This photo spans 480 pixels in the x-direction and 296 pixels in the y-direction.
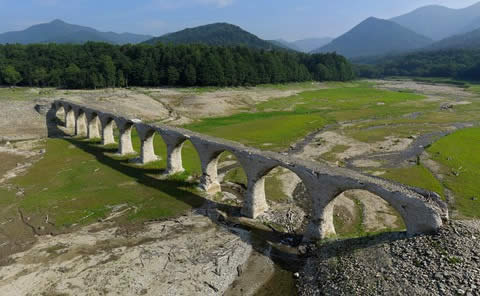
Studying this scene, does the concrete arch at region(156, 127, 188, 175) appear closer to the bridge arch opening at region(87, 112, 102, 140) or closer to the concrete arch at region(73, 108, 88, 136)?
the bridge arch opening at region(87, 112, 102, 140)

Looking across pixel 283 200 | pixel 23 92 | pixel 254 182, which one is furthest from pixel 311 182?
pixel 23 92

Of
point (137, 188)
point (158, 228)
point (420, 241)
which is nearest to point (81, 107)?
point (137, 188)

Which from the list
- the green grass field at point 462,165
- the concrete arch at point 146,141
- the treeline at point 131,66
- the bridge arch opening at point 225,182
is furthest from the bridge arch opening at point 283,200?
the treeline at point 131,66

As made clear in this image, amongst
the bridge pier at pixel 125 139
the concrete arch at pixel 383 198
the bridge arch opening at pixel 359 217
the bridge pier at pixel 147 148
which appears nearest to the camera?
the concrete arch at pixel 383 198

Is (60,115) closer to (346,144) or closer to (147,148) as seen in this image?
(147,148)

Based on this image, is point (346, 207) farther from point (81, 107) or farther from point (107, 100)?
point (107, 100)

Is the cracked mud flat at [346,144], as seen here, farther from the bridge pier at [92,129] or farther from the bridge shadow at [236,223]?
the bridge pier at [92,129]

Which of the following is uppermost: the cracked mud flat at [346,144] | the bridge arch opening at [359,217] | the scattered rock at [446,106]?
the scattered rock at [446,106]
